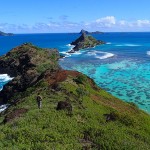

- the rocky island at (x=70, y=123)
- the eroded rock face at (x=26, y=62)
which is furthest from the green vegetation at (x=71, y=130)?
the eroded rock face at (x=26, y=62)

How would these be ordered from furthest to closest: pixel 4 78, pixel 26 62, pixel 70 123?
pixel 26 62
pixel 4 78
pixel 70 123

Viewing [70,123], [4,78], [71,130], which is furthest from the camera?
[4,78]

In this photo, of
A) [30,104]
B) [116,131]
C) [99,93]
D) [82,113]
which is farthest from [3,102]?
[116,131]

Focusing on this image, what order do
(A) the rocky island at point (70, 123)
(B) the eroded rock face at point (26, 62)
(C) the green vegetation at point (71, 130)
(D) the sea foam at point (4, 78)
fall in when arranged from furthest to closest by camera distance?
1. (D) the sea foam at point (4, 78)
2. (B) the eroded rock face at point (26, 62)
3. (A) the rocky island at point (70, 123)
4. (C) the green vegetation at point (71, 130)

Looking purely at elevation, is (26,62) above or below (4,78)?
above

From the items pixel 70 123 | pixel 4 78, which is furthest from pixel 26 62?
pixel 70 123

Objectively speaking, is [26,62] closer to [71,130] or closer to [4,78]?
[4,78]

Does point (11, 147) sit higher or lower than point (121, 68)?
higher

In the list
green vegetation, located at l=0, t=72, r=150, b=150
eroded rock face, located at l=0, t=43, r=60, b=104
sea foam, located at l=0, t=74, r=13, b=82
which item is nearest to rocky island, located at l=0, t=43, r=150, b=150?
green vegetation, located at l=0, t=72, r=150, b=150

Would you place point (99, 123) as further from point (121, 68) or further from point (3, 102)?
point (121, 68)

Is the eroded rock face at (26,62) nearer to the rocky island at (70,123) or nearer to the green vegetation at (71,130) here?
the rocky island at (70,123)

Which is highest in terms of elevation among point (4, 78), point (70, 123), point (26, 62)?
point (70, 123)
